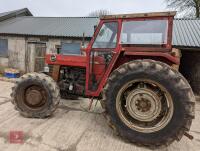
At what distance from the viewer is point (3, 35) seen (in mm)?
10125

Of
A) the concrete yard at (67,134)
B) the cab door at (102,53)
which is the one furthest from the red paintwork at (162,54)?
the concrete yard at (67,134)

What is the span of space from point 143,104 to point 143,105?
0.06 ft

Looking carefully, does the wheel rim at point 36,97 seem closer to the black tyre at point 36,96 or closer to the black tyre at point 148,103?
the black tyre at point 36,96

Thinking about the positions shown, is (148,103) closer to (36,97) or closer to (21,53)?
(36,97)

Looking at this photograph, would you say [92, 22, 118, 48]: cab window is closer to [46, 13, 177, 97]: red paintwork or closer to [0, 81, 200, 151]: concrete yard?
[46, 13, 177, 97]: red paintwork

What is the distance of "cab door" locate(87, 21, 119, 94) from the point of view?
3.34 m

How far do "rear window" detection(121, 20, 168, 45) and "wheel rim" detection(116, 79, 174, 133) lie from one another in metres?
0.84

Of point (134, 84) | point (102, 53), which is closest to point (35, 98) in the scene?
point (102, 53)

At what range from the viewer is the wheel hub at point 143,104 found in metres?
2.94

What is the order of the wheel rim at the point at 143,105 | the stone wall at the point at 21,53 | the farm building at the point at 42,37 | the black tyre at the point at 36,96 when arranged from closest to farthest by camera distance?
the wheel rim at the point at 143,105, the black tyre at the point at 36,96, the farm building at the point at 42,37, the stone wall at the point at 21,53

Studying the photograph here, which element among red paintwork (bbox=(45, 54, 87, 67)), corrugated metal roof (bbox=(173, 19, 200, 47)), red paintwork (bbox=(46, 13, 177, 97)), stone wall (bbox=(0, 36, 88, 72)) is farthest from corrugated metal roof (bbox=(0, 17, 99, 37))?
red paintwork (bbox=(46, 13, 177, 97))

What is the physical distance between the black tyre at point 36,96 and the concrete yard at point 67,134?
0.19 m

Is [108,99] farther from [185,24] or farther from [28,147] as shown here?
[185,24]

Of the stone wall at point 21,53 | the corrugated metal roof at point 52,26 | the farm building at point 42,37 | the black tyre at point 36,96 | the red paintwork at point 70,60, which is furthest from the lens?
the stone wall at point 21,53
